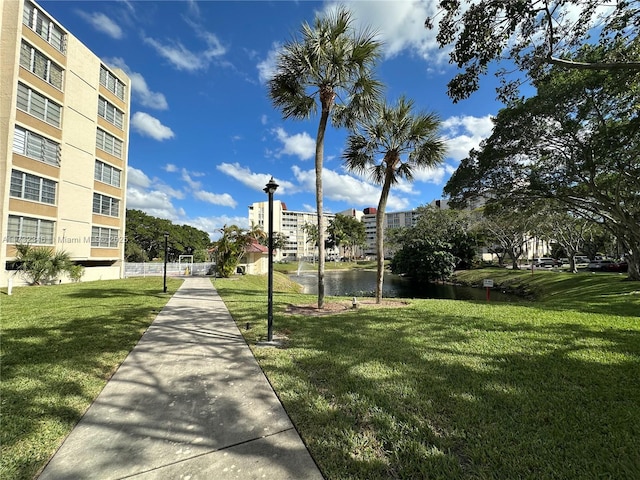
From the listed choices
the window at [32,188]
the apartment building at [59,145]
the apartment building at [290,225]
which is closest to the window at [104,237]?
the apartment building at [59,145]

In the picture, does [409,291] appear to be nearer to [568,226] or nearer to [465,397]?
[568,226]

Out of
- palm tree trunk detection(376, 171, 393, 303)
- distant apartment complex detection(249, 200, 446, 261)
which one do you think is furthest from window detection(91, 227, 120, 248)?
distant apartment complex detection(249, 200, 446, 261)

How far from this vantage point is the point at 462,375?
152 inches

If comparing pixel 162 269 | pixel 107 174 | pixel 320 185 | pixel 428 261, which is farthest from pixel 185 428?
pixel 428 261

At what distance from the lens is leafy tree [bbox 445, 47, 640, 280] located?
11359 mm

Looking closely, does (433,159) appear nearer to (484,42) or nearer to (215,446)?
(484,42)

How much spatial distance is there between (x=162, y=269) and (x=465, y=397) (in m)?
27.6

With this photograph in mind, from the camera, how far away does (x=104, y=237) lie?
68.6 feet

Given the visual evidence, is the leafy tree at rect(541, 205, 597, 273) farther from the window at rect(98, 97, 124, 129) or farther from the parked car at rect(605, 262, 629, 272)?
the window at rect(98, 97, 124, 129)

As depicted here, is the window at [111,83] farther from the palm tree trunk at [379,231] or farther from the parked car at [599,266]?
the parked car at [599,266]

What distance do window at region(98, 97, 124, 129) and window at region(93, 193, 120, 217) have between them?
573 centimetres

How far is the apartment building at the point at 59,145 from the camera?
48.8 ft

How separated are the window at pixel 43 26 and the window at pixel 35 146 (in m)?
5.95

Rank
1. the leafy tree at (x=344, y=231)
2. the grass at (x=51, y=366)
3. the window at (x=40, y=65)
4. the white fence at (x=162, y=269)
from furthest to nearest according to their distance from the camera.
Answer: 1. the leafy tree at (x=344, y=231)
2. the white fence at (x=162, y=269)
3. the window at (x=40, y=65)
4. the grass at (x=51, y=366)
